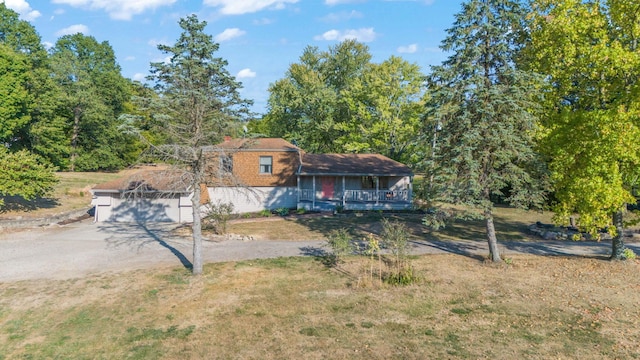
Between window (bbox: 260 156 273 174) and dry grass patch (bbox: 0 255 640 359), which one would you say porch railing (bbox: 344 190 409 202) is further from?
dry grass patch (bbox: 0 255 640 359)

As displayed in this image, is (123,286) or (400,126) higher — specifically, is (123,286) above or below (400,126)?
below

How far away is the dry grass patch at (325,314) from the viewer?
7941mm

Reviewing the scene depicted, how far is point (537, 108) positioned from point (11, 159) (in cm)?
2772

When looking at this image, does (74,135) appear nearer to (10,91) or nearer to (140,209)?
(10,91)

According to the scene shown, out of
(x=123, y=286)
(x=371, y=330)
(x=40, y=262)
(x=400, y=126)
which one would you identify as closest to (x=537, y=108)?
(x=371, y=330)

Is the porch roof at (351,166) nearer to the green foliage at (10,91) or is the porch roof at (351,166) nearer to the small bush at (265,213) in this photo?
the small bush at (265,213)

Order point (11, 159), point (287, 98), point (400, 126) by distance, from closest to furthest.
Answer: point (11, 159)
point (400, 126)
point (287, 98)

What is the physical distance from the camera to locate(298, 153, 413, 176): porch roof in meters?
27.0

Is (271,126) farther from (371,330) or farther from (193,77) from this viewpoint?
(371,330)

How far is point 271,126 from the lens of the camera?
4253 cm

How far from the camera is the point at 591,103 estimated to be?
1333 centimetres

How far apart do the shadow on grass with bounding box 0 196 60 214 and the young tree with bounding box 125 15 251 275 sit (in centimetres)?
1774

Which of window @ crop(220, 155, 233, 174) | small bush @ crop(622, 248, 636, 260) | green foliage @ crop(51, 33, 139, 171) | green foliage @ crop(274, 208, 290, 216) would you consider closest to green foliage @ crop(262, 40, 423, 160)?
green foliage @ crop(274, 208, 290, 216)

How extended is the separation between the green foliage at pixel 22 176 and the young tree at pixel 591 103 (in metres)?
26.9
